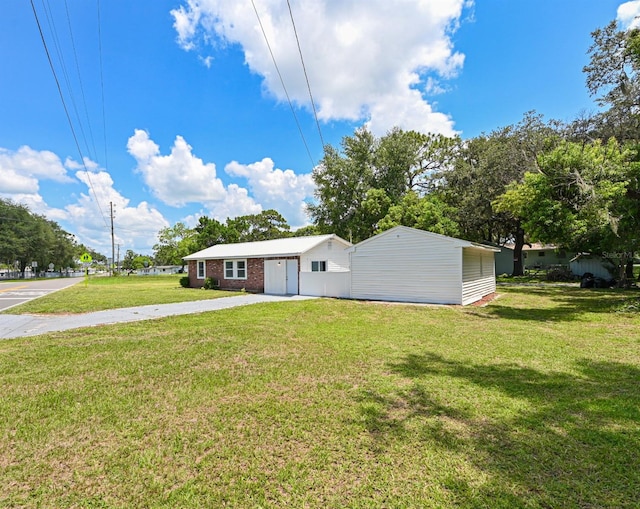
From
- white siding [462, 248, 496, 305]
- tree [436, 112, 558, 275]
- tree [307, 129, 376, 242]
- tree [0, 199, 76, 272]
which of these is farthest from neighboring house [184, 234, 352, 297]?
tree [0, 199, 76, 272]

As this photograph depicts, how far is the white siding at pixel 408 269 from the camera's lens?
41.6ft

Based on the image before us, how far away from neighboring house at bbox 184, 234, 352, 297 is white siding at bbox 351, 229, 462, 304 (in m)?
1.15

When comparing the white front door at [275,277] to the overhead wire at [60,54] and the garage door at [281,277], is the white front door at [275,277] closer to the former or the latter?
the garage door at [281,277]

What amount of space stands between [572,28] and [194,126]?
17.3 metres

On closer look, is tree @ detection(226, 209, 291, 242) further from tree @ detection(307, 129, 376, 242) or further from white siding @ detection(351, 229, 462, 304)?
white siding @ detection(351, 229, 462, 304)

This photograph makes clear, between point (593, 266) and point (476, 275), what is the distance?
13198 millimetres

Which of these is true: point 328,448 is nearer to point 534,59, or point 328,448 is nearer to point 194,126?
point 534,59

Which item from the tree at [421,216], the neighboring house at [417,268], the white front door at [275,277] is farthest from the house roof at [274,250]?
the tree at [421,216]

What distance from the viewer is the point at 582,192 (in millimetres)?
9930

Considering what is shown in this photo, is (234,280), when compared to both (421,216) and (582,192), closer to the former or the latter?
(421,216)

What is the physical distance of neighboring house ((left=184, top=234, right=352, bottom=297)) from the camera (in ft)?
53.6

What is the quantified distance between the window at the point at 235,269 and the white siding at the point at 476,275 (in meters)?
12.3

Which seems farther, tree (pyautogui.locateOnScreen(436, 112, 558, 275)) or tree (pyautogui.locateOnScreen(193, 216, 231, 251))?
tree (pyautogui.locateOnScreen(193, 216, 231, 251))

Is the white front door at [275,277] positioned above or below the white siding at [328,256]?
below
